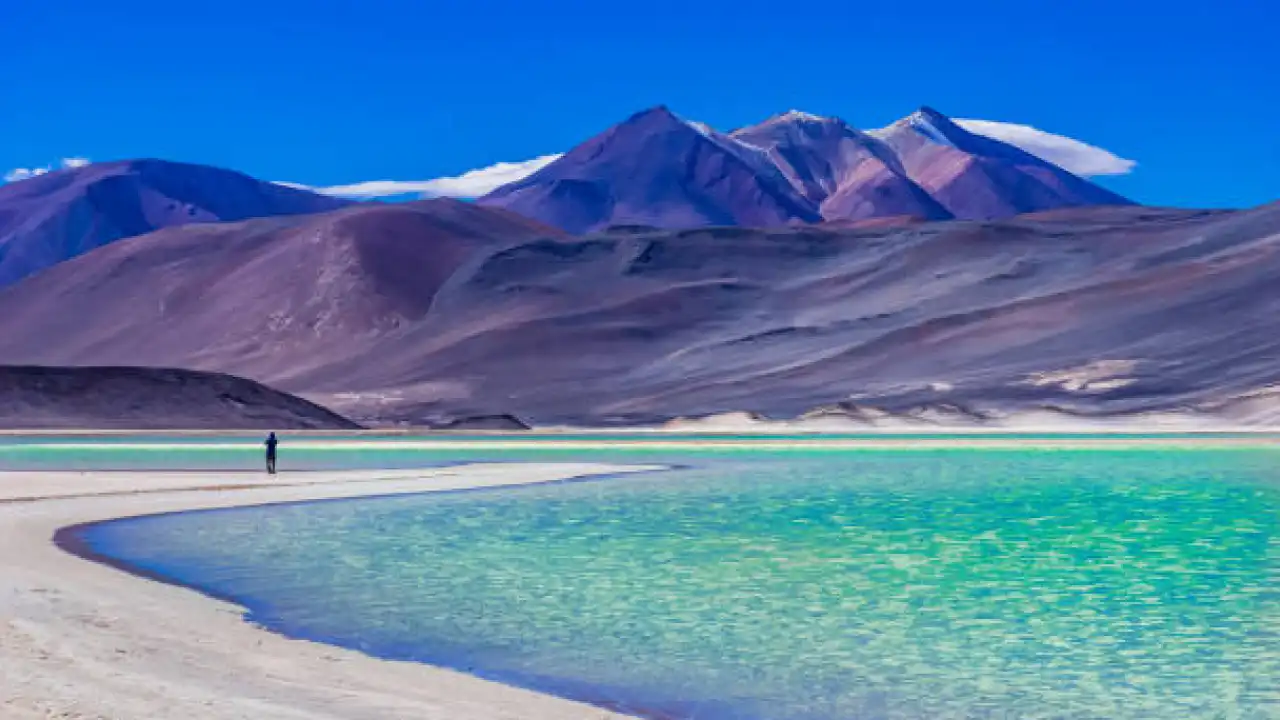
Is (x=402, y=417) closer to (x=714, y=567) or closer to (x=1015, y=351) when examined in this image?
(x=1015, y=351)

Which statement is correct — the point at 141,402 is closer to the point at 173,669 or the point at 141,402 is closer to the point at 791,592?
the point at 791,592

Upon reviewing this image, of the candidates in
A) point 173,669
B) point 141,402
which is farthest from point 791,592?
point 141,402

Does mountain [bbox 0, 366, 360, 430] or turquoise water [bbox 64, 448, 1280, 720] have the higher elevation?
mountain [bbox 0, 366, 360, 430]

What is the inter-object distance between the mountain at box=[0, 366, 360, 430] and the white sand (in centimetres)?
10030

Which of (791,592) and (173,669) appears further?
(791,592)

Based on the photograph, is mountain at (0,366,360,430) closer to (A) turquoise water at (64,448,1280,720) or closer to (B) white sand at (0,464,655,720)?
(A) turquoise water at (64,448,1280,720)

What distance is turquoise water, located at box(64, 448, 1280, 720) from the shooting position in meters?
17.0

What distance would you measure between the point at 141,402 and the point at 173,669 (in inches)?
4545

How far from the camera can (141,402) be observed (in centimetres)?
12712

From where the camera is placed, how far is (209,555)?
96.7ft

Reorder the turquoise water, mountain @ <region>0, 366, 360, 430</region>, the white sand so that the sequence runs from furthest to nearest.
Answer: mountain @ <region>0, 366, 360, 430</region> < the turquoise water < the white sand

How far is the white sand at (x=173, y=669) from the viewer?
14000 mm

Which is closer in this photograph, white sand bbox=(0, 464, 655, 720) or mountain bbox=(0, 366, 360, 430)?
white sand bbox=(0, 464, 655, 720)

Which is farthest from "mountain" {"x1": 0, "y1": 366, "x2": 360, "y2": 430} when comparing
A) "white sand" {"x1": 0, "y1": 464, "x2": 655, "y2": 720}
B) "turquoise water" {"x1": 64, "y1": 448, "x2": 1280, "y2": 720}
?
"white sand" {"x1": 0, "y1": 464, "x2": 655, "y2": 720}
